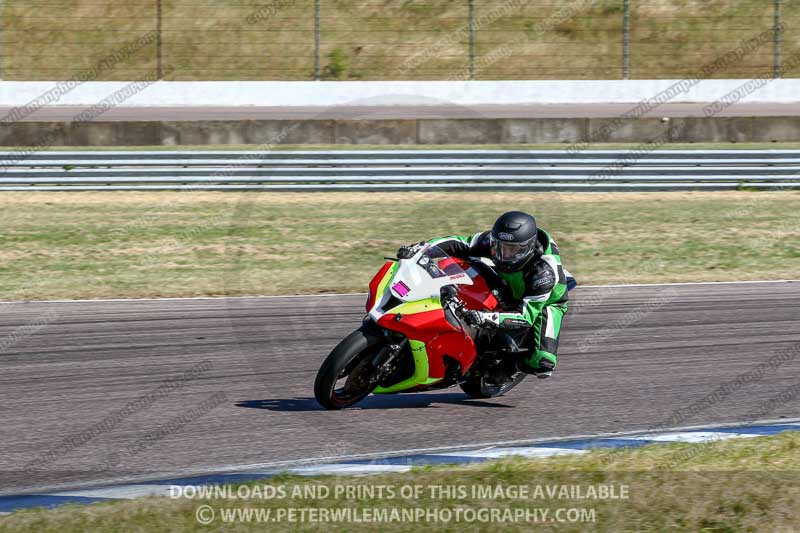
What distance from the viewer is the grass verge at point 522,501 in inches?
195

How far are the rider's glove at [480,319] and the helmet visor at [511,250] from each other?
0.42 metres

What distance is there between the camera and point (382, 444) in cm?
657

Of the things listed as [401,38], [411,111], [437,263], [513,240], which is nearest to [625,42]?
[411,111]

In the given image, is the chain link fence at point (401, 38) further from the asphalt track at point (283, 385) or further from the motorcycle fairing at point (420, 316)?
the motorcycle fairing at point (420, 316)

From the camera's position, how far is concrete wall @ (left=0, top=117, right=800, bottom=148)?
2047 centimetres

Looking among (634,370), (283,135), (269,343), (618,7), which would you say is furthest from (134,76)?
(634,370)

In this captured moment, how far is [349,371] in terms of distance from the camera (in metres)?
7.07

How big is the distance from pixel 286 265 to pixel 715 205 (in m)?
7.69

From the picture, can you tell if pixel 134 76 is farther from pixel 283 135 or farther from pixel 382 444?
pixel 382 444

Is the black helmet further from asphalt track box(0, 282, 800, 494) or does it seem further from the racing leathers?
asphalt track box(0, 282, 800, 494)

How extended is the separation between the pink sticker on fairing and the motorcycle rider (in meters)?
0.22

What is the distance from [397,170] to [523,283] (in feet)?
35.3

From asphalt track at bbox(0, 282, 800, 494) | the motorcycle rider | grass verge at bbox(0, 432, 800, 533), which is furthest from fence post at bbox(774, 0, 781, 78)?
grass verge at bbox(0, 432, 800, 533)

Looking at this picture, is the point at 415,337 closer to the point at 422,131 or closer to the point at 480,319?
the point at 480,319
